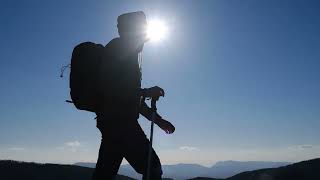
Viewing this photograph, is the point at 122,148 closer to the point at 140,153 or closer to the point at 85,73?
the point at 140,153

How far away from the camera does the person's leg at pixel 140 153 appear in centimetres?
494

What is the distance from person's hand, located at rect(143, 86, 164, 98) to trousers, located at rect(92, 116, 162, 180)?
0.36 m

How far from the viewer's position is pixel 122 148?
5.04 m

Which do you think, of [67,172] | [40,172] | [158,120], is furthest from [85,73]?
[67,172]

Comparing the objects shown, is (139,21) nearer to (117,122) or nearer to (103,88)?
(103,88)

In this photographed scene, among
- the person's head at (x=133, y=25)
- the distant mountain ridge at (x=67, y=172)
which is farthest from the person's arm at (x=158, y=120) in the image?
the distant mountain ridge at (x=67, y=172)

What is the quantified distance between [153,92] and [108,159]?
40.4 inches

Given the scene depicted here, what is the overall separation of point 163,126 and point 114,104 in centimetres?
72

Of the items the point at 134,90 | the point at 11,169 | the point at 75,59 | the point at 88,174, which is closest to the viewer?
the point at 75,59

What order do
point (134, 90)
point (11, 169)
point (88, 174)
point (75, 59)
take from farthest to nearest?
point (88, 174), point (11, 169), point (134, 90), point (75, 59)

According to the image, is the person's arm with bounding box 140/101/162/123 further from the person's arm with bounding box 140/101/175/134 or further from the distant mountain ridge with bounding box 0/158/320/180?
the distant mountain ridge with bounding box 0/158/320/180

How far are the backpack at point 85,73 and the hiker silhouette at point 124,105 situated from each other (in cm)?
9

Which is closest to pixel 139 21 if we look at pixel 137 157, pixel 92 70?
pixel 92 70

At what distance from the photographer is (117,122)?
199 inches
